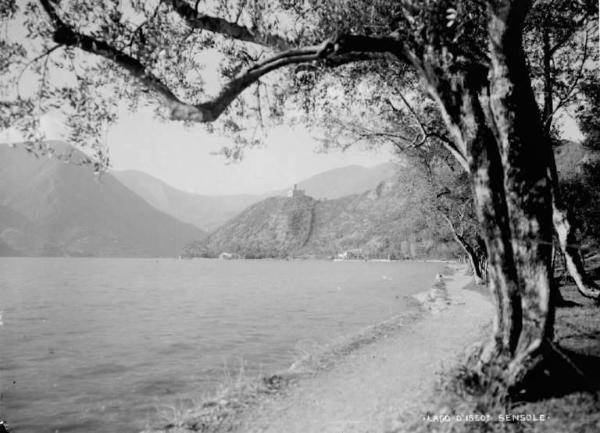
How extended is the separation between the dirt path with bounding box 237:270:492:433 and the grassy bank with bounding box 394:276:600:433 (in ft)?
3.15

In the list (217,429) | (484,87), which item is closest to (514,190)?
(484,87)

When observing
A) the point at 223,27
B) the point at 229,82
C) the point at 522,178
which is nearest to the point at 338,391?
the point at 522,178

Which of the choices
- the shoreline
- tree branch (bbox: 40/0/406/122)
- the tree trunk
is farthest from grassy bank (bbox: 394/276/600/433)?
the tree trunk

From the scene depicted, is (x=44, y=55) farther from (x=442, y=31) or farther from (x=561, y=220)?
(x=561, y=220)

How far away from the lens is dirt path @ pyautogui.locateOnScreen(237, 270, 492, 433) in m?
9.32

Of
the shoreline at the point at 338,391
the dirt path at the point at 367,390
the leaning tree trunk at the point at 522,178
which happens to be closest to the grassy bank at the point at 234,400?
the shoreline at the point at 338,391

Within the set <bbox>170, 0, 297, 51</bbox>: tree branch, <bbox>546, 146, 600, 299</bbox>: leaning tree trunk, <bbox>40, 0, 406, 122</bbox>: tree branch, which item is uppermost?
<bbox>170, 0, 297, 51</bbox>: tree branch

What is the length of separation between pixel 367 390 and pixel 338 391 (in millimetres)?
835

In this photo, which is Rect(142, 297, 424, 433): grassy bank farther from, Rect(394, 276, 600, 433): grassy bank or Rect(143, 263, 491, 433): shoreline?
Rect(394, 276, 600, 433): grassy bank

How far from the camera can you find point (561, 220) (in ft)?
50.1

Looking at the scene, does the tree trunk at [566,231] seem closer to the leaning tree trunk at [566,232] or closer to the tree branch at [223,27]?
the leaning tree trunk at [566,232]

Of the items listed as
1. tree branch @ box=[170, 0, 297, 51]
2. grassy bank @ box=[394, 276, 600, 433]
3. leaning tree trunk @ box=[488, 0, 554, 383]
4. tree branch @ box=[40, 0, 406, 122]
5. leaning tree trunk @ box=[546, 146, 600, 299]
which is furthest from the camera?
leaning tree trunk @ box=[546, 146, 600, 299]

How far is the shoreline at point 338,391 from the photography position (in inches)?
378

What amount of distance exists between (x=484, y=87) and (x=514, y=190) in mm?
2336
